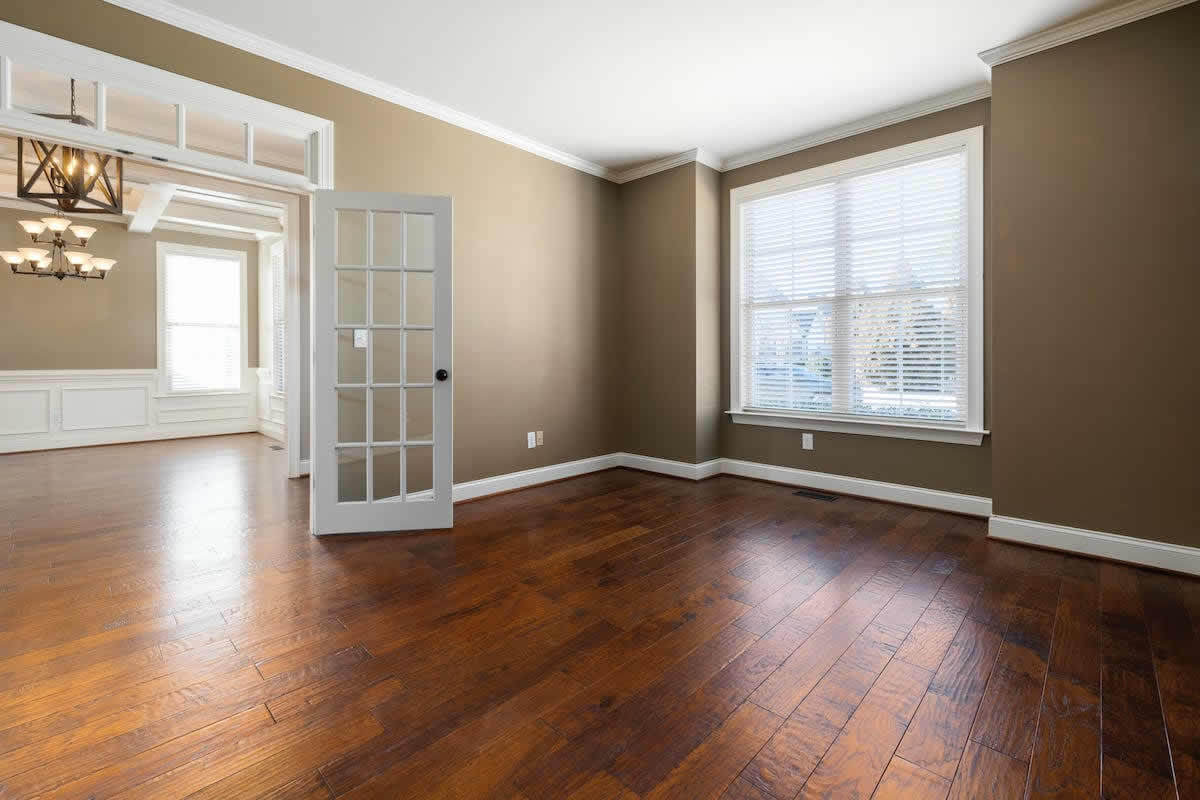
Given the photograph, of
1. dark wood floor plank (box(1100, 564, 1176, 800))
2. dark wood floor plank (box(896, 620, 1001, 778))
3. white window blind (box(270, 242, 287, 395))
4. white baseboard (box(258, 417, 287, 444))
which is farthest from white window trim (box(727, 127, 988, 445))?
white baseboard (box(258, 417, 287, 444))

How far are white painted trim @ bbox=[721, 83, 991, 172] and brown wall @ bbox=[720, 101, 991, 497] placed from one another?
0.04m

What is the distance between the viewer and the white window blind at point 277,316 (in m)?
6.80

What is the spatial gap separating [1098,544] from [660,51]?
351 centimetres

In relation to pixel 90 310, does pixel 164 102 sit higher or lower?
higher

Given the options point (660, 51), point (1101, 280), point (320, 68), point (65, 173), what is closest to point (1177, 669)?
point (1101, 280)

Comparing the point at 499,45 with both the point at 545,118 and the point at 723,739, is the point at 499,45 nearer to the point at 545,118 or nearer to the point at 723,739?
the point at 545,118

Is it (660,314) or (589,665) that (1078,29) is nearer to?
(660,314)

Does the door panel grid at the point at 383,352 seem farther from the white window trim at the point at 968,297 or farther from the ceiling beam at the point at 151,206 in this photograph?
the ceiling beam at the point at 151,206

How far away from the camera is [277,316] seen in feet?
22.7

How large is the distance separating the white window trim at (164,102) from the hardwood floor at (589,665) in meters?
2.03

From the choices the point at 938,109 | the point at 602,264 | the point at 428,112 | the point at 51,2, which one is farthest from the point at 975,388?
the point at 51,2

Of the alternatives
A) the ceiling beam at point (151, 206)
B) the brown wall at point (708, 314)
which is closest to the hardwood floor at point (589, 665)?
the brown wall at point (708, 314)

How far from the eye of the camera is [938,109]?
147 inches

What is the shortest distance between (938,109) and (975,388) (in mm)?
1854
